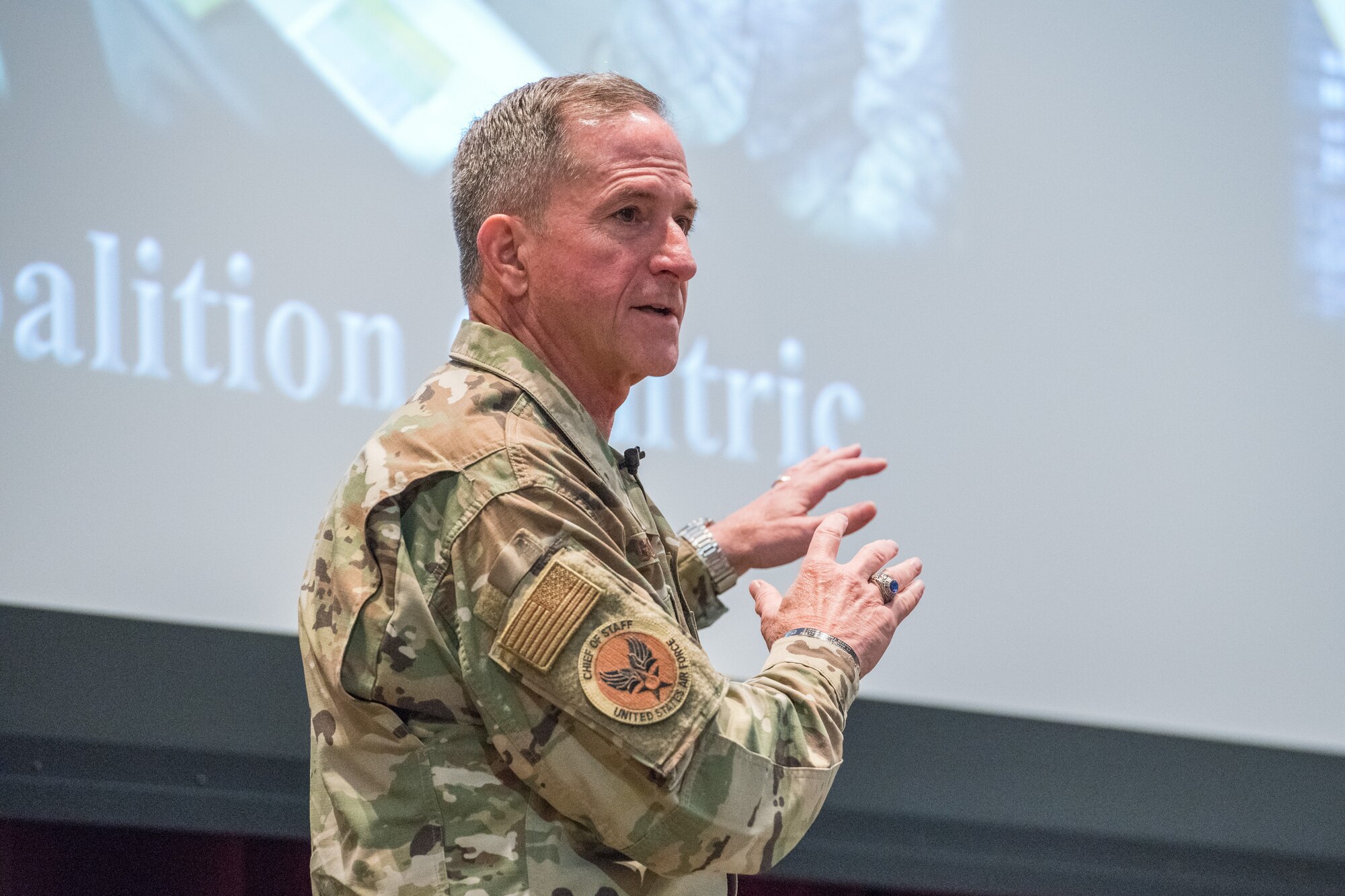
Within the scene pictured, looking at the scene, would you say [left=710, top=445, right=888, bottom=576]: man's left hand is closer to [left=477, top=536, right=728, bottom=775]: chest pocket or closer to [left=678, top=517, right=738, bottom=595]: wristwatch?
[left=678, top=517, right=738, bottom=595]: wristwatch

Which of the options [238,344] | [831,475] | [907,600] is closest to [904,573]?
[907,600]

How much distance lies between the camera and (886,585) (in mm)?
1366

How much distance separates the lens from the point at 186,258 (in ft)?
7.15

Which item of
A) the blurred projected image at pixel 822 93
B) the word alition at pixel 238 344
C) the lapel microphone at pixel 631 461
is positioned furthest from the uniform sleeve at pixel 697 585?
the blurred projected image at pixel 822 93

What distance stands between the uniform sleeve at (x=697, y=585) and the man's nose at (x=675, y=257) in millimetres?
506

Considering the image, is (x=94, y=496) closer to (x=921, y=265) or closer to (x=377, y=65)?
(x=377, y=65)

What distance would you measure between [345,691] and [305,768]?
47.7 inches

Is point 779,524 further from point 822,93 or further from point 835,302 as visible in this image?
point 822,93

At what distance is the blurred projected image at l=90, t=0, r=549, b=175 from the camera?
2.19 metres

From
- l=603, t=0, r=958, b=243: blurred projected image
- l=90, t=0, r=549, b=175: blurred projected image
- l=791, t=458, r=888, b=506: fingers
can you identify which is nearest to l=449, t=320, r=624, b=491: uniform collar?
l=791, t=458, r=888, b=506: fingers

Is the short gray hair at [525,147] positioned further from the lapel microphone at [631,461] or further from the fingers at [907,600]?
the fingers at [907,600]

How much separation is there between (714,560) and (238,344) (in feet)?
2.74

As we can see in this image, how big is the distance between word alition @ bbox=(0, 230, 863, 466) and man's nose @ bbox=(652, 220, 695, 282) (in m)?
0.97

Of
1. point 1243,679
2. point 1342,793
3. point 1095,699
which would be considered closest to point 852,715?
point 1095,699
